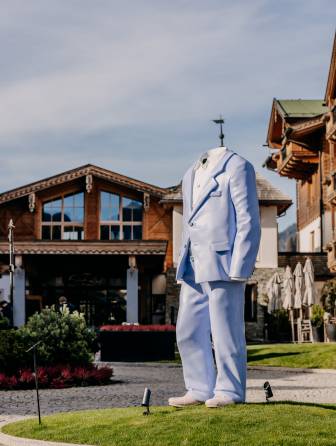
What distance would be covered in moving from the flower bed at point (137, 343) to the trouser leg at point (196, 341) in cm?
1542

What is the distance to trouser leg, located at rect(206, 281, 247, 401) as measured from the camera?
400 inches

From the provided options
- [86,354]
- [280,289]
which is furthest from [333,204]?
[86,354]

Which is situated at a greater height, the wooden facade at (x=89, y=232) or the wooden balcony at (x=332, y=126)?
the wooden balcony at (x=332, y=126)

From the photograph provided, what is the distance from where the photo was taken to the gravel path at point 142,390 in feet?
48.1

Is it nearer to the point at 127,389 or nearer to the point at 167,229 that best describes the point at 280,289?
the point at 167,229

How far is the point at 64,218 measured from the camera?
46344 millimetres

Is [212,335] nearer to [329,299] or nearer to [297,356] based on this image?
[297,356]

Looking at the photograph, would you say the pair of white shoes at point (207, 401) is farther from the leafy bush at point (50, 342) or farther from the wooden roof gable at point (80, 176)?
the wooden roof gable at point (80, 176)

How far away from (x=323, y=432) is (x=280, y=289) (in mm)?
30175

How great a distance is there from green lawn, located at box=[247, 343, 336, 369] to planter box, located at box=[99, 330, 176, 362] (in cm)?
221

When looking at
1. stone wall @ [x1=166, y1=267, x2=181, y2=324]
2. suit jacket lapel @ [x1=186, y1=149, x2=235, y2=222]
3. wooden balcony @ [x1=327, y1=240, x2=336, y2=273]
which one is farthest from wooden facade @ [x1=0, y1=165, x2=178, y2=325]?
suit jacket lapel @ [x1=186, y1=149, x2=235, y2=222]

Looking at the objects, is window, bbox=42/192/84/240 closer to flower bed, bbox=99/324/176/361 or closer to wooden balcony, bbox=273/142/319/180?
wooden balcony, bbox=273/142/319/180

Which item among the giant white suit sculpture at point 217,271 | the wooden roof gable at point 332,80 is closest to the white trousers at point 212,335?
the giant white suit sculpture at point 217,271

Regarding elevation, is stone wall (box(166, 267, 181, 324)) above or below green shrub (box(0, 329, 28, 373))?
above
